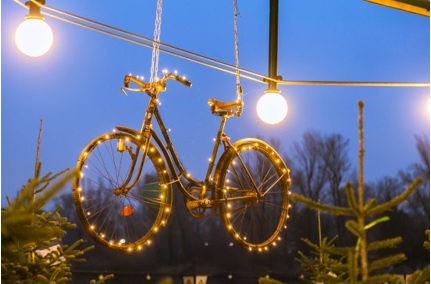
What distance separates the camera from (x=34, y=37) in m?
4.34

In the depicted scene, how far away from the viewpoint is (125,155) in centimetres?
471

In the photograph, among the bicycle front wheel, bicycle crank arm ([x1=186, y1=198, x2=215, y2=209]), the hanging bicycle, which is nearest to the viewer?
the hanging bicycle

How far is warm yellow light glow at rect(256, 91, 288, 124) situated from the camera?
17.9ft

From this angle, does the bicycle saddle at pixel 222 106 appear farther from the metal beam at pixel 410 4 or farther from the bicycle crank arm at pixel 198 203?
the metal beam at pixel 410 4

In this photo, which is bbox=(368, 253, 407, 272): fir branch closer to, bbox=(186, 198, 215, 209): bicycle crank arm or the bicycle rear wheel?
the bicycle rear wheel

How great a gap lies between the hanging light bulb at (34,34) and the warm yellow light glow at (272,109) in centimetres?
152

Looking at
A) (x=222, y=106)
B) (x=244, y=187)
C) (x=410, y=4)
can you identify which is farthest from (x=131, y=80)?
(x=410, y=4)

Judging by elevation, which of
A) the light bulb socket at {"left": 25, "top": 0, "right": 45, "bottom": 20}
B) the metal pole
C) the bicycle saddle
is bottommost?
the bicycle saddle

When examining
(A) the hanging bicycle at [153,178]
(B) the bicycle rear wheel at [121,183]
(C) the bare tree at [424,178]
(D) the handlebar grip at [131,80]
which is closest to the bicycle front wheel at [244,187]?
(A) the hanging bicycle at [153,178]

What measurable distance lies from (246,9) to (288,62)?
4866 mm

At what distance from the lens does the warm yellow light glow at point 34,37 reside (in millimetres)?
4344

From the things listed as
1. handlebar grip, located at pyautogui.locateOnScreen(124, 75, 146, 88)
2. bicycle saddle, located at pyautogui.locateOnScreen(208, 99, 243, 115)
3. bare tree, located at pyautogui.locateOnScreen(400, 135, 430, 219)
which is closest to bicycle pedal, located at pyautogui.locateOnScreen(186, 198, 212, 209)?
bicycle saddle, located at pyautogui.locateOnScreen(208, 99, 243, 115)

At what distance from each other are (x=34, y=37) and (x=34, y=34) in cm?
1

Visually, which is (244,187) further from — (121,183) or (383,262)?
(383,262)
